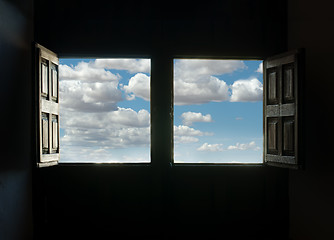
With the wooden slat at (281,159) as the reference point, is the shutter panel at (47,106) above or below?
above

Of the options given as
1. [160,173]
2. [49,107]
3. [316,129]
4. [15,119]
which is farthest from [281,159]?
[15,119]

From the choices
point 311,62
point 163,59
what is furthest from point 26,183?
point 311,62

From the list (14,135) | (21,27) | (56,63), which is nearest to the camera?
(14,135)

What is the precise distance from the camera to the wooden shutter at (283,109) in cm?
336

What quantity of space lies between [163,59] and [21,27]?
1.67 metres

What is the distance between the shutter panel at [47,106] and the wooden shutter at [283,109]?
8.27ft

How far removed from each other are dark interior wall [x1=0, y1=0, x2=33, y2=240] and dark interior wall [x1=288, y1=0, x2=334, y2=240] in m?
3.09

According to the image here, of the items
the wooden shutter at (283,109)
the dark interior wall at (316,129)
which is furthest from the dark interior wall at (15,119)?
the dark interior wall at (316,129)

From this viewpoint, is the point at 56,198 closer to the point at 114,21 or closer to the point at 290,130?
the point at 114,21

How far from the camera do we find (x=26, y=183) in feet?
12.1

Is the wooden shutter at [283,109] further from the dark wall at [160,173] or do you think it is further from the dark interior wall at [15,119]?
the dark interior wall at [15,119]

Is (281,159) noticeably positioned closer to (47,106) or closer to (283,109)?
(283,109)

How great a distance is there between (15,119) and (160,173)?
69.7 inches

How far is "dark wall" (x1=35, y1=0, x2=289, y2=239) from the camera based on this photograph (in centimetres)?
394
